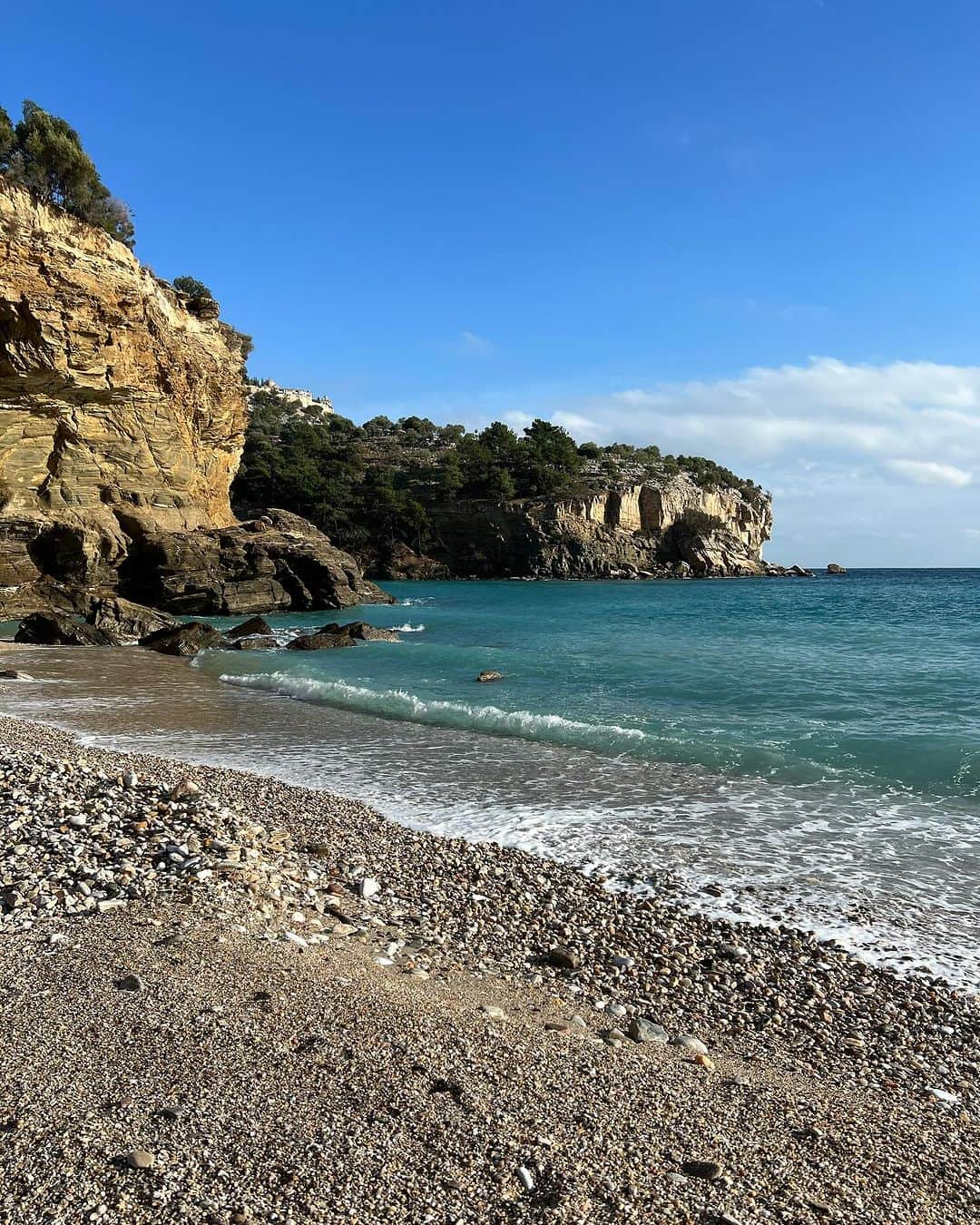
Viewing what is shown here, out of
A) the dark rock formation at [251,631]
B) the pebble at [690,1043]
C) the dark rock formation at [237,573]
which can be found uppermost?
the dark rock formation at [237,573]

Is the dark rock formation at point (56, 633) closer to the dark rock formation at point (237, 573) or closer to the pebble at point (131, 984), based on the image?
the dark rock formation at point (237, 573)

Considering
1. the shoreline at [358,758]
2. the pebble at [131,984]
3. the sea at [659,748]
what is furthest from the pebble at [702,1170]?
the sea at [659,748]

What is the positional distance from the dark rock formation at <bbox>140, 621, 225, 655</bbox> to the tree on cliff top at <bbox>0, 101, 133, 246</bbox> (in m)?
20.4

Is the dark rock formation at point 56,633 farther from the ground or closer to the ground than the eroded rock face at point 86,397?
closer to the ground

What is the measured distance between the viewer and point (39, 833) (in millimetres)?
6504

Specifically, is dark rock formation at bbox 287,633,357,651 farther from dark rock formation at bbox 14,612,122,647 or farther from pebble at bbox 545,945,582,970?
pebble at bbox 545,945,582,970

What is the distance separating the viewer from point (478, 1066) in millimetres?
3793

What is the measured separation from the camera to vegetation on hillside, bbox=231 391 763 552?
277ft

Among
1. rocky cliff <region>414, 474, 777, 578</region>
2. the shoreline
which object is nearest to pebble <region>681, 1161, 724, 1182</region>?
the shoreline

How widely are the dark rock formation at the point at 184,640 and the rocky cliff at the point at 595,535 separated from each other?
203ft

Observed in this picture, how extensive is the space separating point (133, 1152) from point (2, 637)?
28.6m

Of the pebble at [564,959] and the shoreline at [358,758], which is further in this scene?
the shoreline at [358,758]

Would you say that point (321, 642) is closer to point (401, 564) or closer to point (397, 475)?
point (401, 564)

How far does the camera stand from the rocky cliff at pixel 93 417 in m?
30.7
